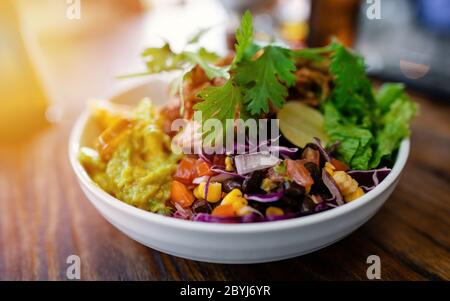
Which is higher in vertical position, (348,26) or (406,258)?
(348,26)

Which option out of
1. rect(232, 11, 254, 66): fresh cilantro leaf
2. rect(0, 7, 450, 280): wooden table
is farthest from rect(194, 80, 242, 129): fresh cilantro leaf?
rect(0, 7, 450, 280): wooden table

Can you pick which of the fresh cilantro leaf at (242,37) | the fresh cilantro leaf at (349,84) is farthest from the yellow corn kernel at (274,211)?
the fresh cilantro leaf at (349,84)

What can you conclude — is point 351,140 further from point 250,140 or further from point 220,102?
point 220,102

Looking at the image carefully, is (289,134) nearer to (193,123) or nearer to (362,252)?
(193,123)

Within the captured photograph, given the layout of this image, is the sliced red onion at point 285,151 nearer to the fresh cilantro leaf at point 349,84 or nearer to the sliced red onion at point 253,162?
the sliced red onion at point 253,162

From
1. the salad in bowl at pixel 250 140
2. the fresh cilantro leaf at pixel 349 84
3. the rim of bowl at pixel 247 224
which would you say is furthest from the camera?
the fresh cilantro leaf at pixel 349 84

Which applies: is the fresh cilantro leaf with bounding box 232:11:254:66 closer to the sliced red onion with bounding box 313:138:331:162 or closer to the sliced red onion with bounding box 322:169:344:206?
the sliced red onion with bounding box 313:138:331:162
